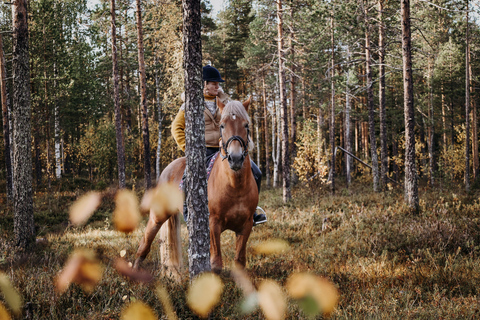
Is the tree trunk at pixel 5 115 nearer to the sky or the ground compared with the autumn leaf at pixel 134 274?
nearer to the sky

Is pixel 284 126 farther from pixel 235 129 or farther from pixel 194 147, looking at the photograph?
pixel 194 147

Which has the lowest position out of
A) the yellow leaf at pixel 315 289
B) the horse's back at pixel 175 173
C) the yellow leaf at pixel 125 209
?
the yellow leaf at pixel 125 209

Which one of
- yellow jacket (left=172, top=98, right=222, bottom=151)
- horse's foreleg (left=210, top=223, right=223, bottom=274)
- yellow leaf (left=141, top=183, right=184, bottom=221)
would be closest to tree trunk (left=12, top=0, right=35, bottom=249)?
yellow leaf (left=141, top=183, right=184, bottom=221)

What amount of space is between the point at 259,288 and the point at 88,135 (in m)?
24.3

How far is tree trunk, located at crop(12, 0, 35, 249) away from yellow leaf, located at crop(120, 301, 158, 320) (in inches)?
213

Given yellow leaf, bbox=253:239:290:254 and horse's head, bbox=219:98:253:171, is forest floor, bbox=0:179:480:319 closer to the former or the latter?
yellow leaf, bbox=253:239:290:254

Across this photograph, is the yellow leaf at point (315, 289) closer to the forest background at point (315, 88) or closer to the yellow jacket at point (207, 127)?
the forest background at point (315, 88)

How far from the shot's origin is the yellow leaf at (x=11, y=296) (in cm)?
304

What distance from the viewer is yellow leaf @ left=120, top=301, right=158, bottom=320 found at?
9.89 feet

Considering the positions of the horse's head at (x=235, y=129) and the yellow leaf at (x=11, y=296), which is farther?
the horse's head at (x=235, y=129)

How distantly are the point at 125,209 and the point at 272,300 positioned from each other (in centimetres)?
1396

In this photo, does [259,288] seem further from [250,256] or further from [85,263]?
[85,263]

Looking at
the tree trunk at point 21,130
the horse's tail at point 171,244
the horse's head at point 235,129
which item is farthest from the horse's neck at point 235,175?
the tree trunk at point 21,130

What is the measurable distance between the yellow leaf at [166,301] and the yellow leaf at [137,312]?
143 millimetres
